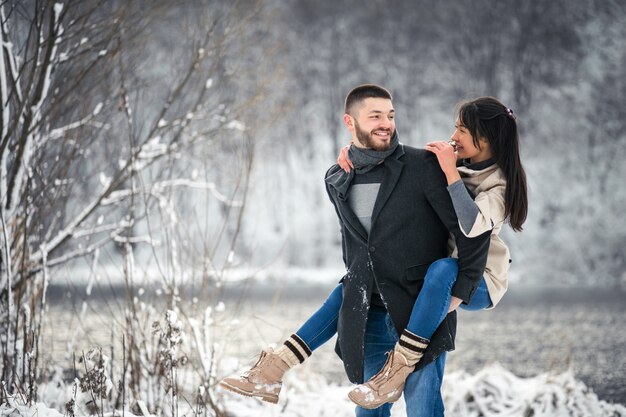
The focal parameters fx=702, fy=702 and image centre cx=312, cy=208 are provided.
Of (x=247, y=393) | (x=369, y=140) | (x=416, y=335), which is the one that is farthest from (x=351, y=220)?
(x=247, y=393)

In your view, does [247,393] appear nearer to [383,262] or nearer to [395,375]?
[395,375]

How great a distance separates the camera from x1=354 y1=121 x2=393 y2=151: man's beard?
2.72 m

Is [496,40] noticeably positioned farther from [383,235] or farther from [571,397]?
[383,235]

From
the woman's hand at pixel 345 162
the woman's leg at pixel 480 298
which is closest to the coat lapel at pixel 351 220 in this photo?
the woman's hand at pixel 345 162

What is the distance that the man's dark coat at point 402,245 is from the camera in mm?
2604

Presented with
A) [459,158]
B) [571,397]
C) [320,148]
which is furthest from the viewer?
[320,148]

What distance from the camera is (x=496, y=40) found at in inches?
1003

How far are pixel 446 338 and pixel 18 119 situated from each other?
2740 mm

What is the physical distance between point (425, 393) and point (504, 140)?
39.4 inches

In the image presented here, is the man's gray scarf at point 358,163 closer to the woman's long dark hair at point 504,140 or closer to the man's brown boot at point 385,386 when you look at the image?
the woman's long dark hair at point 504,140

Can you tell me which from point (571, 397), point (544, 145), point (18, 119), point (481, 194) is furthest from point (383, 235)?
point (544, 145)

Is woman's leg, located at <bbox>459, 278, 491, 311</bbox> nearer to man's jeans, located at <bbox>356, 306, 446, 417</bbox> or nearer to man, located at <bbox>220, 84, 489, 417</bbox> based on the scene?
man, located at <bbox>220, 84, 489, 417</bbox>

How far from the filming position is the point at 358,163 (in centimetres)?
280

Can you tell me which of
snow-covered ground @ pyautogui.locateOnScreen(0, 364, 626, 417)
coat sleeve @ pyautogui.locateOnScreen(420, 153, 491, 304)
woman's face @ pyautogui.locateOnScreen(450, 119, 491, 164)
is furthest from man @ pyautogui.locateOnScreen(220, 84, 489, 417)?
snow-covered ground @ pyautogui.locateOnScreen(0, 364, 626, 417)
